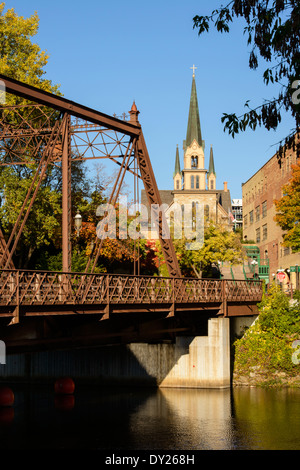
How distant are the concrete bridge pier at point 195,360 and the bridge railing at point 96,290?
2162 mm

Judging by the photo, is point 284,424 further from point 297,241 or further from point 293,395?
point 297,241

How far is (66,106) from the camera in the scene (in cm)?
2622

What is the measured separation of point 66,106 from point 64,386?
16.7m

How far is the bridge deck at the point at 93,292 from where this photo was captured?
71.5 feet

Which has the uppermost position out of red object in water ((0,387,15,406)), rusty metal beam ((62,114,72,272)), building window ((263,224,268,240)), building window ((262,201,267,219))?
building window ((262,201,267,219))

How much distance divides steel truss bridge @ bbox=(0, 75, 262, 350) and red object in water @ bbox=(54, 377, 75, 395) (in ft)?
19.9

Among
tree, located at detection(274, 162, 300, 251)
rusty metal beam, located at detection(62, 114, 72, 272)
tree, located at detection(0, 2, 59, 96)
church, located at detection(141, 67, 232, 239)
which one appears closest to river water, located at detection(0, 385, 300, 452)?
rusty metal beam, located at detection(62, 114, 72, 272)

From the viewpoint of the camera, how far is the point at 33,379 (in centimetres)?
4078

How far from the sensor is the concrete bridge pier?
1447 inches

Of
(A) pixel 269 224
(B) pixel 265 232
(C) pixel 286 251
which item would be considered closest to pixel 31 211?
(C) pixel 286 251

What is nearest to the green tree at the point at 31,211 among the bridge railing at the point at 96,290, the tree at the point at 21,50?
the tree at the point at 21,50

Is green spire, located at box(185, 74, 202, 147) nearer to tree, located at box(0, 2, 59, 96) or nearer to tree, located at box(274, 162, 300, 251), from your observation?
tree, located at box(274, 162, 300, 251)

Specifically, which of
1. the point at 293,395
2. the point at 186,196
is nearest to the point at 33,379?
the point at 293,395
